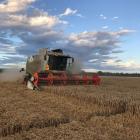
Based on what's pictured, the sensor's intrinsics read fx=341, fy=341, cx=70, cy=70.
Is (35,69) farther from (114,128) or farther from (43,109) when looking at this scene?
(114,128)

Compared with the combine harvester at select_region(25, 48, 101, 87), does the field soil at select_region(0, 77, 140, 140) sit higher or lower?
lower

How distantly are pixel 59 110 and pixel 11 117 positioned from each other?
7.88ft

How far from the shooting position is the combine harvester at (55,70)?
77.4ft

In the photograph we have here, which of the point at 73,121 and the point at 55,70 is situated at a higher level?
the point at 55,70

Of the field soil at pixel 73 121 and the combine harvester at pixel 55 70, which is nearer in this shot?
the field soil at pixel 73 121

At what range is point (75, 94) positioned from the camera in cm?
1673

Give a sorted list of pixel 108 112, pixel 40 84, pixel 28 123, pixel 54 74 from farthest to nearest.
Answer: pixel 54 74, pixel 40 84, pixel 108 112, pixel 28 123

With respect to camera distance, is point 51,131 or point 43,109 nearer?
point 51,131

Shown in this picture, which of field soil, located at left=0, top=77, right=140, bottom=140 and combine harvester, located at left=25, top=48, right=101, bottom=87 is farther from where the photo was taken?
combine harvester, located at left=25, top=48, right=101, bottom=87

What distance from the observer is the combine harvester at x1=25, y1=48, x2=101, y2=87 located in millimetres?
23583

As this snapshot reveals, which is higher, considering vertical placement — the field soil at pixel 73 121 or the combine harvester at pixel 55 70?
the combine harvester at pixel 55 70

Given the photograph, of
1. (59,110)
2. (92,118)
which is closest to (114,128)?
(92,118)

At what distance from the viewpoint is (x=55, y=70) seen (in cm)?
2556

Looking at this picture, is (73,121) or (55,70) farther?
(55,70)
